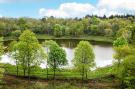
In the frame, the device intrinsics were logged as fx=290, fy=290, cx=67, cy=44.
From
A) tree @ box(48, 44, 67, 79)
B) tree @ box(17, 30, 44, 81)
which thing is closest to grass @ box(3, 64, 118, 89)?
tree @ box(17, 30, 44, 81)

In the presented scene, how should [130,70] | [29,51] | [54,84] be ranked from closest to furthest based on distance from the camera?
[130,70] → [54,84] → [29,51]

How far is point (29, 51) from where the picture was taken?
A: 2520 inches

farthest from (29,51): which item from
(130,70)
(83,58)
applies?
(130,70)

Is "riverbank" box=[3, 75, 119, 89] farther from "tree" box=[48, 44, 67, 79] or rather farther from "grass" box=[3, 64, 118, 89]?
"tree" box=[48, 44, 67, 79]

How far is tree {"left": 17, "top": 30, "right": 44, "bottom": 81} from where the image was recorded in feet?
210

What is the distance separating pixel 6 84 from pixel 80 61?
17392 millimetres

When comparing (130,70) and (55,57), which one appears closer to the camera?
(130,70)

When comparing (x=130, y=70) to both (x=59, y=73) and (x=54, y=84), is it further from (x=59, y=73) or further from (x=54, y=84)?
(x=59, y=73)

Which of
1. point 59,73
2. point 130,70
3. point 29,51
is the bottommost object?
point 59,73

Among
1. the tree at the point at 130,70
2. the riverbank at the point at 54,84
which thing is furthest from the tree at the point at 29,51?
the tree at the point at 130,70

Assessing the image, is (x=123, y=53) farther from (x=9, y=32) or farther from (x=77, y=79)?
(x=9, y=32)

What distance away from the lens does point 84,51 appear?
66750 mm

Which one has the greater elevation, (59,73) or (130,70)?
(130,70)

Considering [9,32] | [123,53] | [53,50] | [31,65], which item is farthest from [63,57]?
[9,32]
